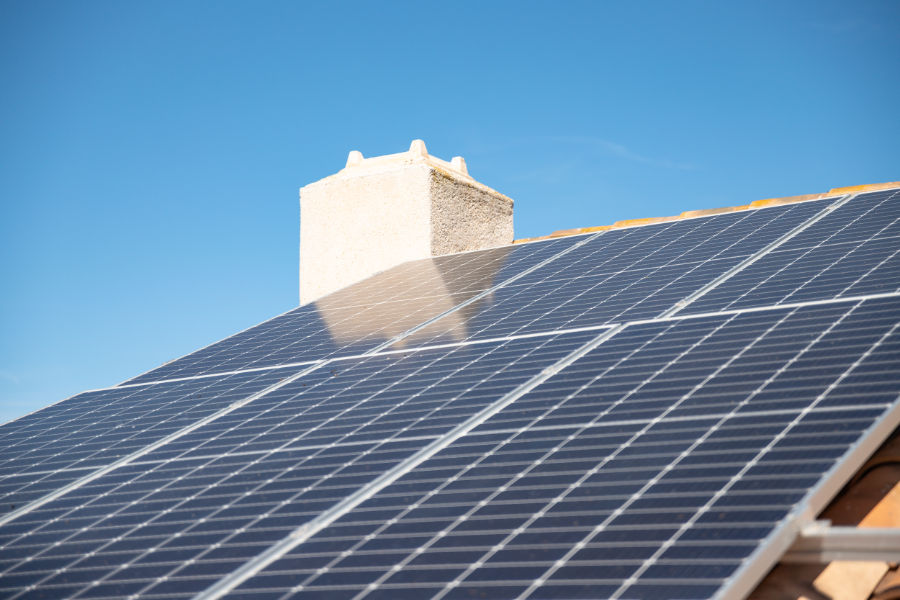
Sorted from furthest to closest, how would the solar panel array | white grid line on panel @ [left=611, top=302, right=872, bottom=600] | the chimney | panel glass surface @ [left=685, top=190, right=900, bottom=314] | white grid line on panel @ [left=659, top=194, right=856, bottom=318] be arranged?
1. the chimney
2. white grid line on panel @ [left=659, top=194, right=856, bottom=318]
3. panel glass surface @ [left=685, top=190, right=900, bottom=314]
4. the solar panel array
5. white grid line on panel @ [left=611, top=302, right=872, bottom=600]

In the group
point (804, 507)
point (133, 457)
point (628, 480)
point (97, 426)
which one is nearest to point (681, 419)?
point (628, 480)

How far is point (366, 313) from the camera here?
14.0 meters

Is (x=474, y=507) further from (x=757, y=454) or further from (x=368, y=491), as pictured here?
(x=757, y=454)

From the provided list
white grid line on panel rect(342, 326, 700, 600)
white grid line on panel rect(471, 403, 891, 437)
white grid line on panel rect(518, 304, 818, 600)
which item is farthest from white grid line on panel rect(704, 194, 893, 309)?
white grid line on panel rect(471, 403, 891, 437)

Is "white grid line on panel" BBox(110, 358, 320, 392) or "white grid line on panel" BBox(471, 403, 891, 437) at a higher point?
"white grid line on panel" BBox(110, 358, 320, 392)

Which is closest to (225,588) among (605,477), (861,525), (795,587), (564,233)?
(605,477)

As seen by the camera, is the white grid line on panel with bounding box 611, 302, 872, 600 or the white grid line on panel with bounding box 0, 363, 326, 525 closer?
the white grid line on panel with bounding box 611, 302, 872, 600

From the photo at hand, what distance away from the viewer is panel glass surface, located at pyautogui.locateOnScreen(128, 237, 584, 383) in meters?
12.5

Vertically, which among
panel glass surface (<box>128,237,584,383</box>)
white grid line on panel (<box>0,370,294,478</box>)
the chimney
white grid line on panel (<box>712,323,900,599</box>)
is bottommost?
white grid line on panel (<box>712,323,900,599</box>)

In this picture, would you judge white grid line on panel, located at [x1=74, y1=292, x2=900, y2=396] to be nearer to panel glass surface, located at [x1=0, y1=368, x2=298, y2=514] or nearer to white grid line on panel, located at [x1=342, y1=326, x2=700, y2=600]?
panel glass surface, located at [x1=0, y1=368, x2=298, y2=514]

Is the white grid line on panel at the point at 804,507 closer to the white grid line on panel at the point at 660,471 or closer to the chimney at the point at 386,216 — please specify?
the white grid line on panel at the point at 660,471

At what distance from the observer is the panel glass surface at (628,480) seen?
5273mm

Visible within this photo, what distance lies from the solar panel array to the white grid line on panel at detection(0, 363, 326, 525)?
0.11 feet

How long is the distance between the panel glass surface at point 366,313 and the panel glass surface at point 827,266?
12.9 ft
